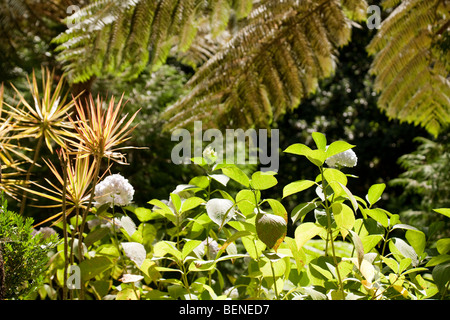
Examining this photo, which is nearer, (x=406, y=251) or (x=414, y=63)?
(x=406, y=251)

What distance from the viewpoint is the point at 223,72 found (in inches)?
75.1

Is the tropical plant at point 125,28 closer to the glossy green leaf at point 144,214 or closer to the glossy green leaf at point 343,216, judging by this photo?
the glossy green leaf at point 144,214

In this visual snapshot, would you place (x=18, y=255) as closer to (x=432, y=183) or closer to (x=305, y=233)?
(x=305, y=233)

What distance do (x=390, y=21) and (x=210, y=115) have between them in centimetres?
88

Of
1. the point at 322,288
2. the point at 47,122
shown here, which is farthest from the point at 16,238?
the point at 322,288

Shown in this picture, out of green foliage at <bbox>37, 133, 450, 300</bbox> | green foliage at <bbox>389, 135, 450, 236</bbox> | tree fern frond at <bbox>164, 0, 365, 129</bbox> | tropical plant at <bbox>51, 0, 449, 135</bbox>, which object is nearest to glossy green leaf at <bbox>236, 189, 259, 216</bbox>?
green foliage at <bbox>37, 133, 450, 300</bbox>

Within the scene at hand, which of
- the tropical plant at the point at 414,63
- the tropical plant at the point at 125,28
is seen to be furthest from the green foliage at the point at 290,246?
the tropical plant at the point at 414,63

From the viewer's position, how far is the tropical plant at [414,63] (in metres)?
1.85

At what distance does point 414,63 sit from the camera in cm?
204

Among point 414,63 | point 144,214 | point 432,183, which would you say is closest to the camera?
point 144,214

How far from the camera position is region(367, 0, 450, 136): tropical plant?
185 cm

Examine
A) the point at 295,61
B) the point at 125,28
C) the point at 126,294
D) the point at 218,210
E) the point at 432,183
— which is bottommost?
the point at 126,294

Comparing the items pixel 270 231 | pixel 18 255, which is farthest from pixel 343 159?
pixel 18 255

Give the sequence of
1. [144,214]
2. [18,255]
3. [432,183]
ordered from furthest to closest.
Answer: [432,183], [144,214], [18,255]
